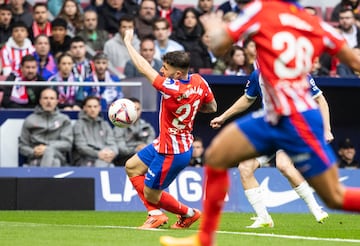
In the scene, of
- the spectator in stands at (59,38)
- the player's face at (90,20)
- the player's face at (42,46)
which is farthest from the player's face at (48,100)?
the player's face at (90,20)

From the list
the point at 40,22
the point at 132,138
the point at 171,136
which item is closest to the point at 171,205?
the point at 171,136

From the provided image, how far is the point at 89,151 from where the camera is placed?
16.7 meters

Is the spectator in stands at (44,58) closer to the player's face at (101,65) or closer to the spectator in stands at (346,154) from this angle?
the player's face at (101,65)

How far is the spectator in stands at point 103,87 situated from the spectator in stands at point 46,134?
955 mm

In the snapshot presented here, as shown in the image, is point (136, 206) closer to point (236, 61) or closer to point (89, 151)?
point (89, 151)

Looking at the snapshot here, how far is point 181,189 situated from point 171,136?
14.8 feet

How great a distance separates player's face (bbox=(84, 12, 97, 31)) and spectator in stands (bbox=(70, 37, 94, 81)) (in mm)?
967

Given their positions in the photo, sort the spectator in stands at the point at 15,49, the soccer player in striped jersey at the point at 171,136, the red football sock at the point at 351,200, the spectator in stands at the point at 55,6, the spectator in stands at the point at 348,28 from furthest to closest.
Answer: the spectator in stands at the point at 348,28 < the spectator in stands at the point at 55,6 < the spectator in stands at the point at 15,49 < the soccer player in striped jersey at the point at 171,136 < the red football sock at the point at 351,200

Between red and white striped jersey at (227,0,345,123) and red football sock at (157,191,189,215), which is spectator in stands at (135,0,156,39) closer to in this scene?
red football sock at (157,191,189,215)

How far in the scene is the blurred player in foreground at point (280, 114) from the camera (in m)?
7.87

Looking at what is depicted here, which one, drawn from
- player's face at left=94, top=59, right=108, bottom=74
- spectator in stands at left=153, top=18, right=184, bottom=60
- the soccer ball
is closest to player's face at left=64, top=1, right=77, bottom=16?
spectator in stands at left=153, top=18, right=184, bottom=60

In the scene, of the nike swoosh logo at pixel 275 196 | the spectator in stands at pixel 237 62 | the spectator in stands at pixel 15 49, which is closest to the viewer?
the nike swoosh logo at pixel 275 196

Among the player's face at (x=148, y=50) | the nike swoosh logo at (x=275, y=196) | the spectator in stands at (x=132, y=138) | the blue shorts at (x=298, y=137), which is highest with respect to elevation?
the blue shorts at (x=298, y=137)

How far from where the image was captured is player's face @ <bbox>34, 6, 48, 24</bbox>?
18203 millimetres
